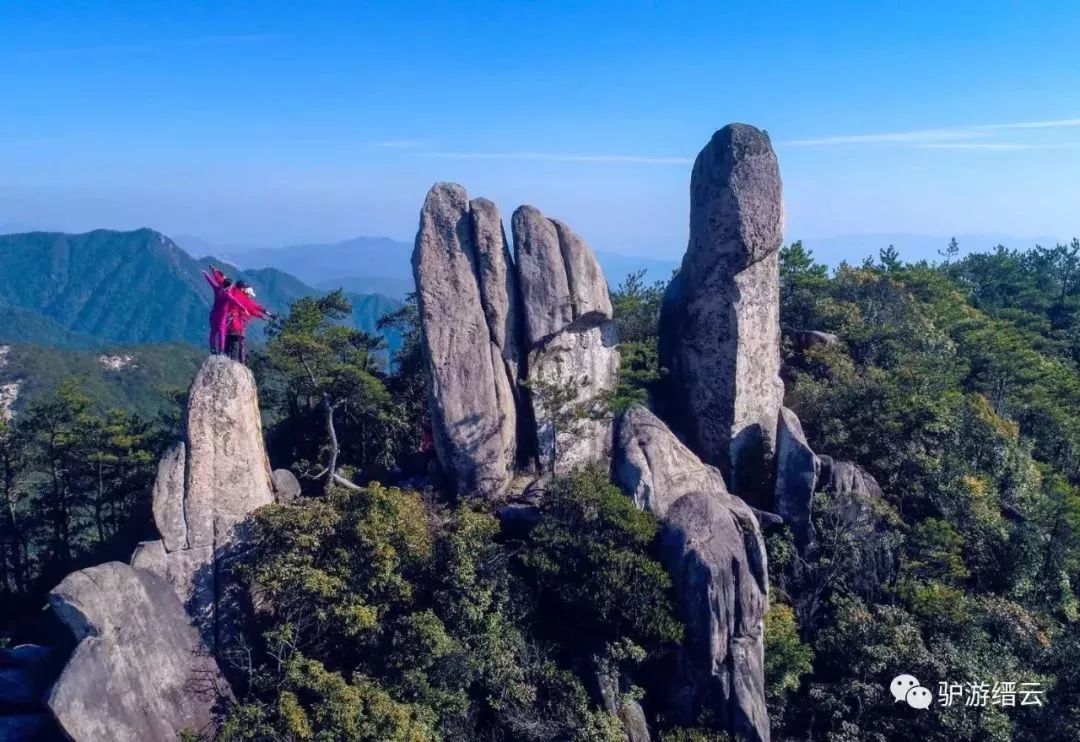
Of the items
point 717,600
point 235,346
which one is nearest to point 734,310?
point 717,600

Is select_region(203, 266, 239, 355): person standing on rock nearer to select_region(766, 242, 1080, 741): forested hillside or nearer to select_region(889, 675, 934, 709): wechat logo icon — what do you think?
select_region(766, 242, 1080, 741): forested hillside

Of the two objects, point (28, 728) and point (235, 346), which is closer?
point (28, 728)

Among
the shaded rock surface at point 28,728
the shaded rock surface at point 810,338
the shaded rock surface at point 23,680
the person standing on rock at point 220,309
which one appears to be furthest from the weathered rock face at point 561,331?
the shaded rock surface at point 23,680

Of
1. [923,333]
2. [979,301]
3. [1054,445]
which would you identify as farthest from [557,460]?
[979,301]

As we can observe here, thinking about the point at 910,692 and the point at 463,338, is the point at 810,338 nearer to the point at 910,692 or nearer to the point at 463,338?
the point at 910,692

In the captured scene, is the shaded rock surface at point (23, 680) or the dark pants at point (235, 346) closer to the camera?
the shaded rock surface at point (23, 680)

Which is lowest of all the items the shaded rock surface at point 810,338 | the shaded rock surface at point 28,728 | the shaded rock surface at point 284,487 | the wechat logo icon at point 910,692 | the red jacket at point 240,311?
the wechat logo icon at point 910,692

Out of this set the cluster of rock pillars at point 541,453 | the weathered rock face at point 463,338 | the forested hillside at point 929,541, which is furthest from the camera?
the weathered rock face at point 463,338

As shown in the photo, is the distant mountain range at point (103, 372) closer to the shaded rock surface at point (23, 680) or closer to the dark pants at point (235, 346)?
the shaded rock surface at point (23, 680)
